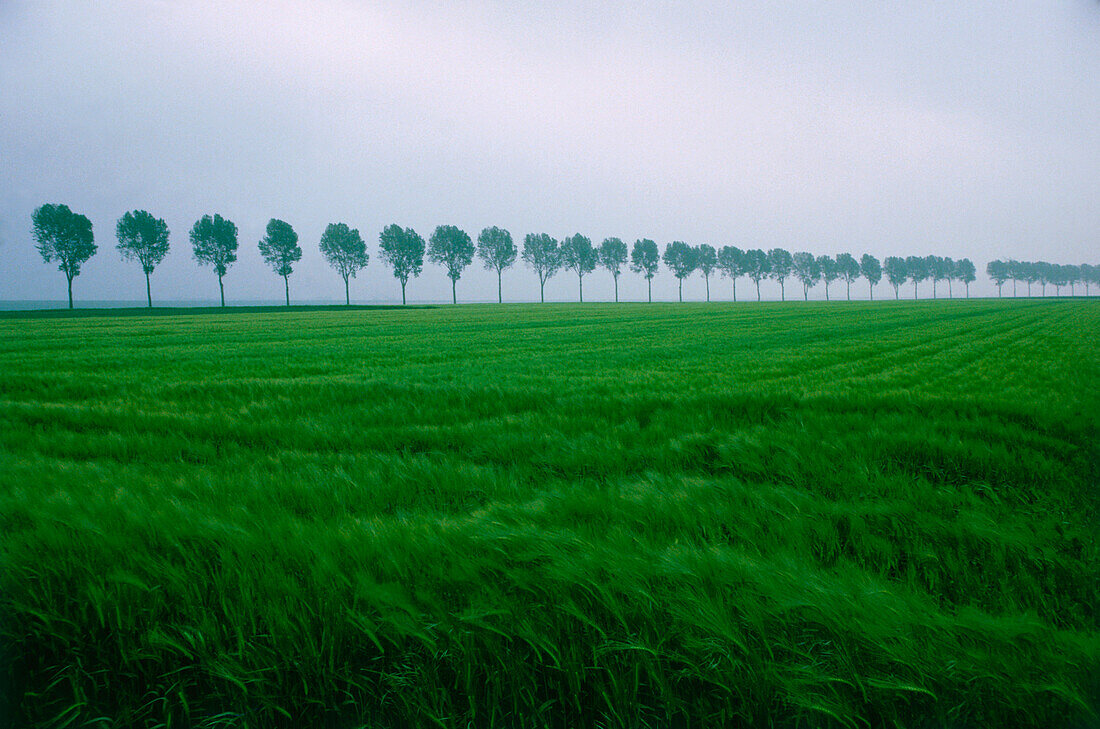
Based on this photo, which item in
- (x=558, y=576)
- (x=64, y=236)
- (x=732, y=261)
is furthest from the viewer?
(x=732, y=261)

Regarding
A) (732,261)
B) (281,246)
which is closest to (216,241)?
(281,246)

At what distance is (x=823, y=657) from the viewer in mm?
2053

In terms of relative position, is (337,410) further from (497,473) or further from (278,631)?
(278,631)

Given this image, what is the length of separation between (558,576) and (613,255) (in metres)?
145

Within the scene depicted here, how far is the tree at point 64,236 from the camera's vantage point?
67.6m

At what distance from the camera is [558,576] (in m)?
2.49

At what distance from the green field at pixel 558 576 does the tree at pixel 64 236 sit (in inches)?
3440

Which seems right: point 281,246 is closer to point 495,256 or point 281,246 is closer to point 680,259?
point 495,256

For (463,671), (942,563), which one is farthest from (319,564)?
(942,563)

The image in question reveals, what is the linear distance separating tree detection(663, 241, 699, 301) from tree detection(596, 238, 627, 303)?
14.6 m

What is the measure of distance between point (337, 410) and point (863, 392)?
8580 mm

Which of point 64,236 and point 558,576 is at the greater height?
point 64,236

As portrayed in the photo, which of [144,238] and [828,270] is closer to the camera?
[144,238]

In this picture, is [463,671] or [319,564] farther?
[319,564]
